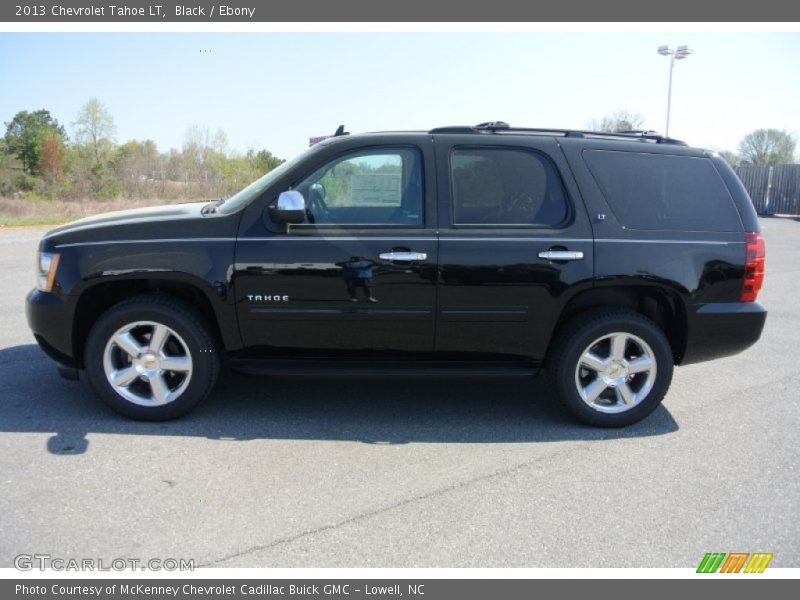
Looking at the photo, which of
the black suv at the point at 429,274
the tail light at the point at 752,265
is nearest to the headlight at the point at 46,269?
the black suv at the point at 429,274

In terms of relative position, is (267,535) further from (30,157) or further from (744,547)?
(30,157)

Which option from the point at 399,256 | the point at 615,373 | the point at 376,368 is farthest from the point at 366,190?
the point at 615,373

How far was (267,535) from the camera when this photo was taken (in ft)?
9.53

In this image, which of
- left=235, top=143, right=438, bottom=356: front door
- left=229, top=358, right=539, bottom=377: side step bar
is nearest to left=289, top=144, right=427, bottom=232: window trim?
left=235, top=143, right=438, bottom=356: front door

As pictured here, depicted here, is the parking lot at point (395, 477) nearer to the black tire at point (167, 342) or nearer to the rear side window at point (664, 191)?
the black tire at point (167, 342)

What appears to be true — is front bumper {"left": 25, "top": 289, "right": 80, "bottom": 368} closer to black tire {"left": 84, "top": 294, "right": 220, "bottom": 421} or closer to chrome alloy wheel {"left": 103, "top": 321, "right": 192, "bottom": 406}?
black tire {"left": 84, "top": 294, "right": 220, "bottom": 421}

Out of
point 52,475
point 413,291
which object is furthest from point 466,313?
point 52,475

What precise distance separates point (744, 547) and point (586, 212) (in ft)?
7.07

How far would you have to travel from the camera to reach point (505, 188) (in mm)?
4203

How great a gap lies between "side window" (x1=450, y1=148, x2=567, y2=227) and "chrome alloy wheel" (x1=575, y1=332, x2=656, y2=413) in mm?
904

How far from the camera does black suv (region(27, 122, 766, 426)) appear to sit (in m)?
4.02

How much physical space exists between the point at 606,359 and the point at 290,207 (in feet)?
Result: 7.59

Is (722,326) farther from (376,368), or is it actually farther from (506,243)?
(376,368)

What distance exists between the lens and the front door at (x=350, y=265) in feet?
13.1
